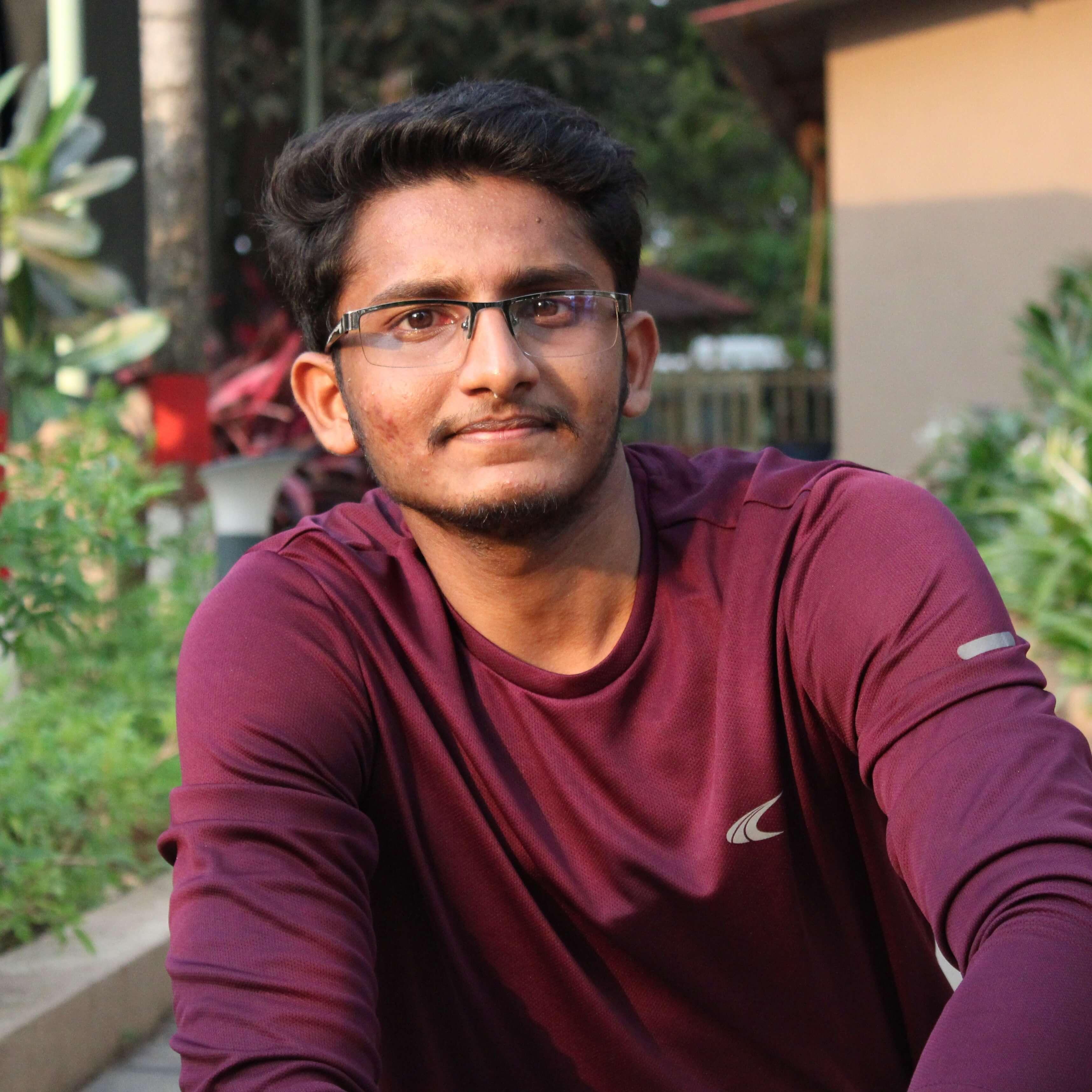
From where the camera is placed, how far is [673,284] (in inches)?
709

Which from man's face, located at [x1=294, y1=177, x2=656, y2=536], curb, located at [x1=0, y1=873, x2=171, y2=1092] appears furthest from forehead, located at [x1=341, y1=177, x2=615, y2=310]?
curb, located at [x1=0, y1=873, x2=171, y2=1092]

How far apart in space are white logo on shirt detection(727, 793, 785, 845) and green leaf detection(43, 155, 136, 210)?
13.2 ft

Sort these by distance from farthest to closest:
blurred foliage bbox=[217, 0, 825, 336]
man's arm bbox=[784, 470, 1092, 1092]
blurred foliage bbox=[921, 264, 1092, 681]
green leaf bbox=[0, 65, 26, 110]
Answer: blurred foliage bbox=[217, 0, 825, 336], blurred foliage bbox=[921, 264, 1092, 681], green leaf bbox=[0, 65, 26, 110], man's arm bbox=[784, 470, 1092, 1092]

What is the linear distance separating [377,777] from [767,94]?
9948 mm

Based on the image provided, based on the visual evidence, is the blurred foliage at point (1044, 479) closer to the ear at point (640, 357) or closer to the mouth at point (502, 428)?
the ear at point (640, 357)

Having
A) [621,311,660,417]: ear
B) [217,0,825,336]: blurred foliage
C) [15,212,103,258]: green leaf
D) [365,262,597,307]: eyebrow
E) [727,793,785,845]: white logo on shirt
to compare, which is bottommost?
[727,793,785,845]: white logo on shirt

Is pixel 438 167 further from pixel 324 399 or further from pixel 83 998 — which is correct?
pixel 83 998

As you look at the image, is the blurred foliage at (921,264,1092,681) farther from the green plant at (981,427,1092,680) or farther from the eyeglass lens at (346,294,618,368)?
the eyeglass lens at (346,294,618,368)

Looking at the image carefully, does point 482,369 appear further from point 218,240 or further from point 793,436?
point 793,436

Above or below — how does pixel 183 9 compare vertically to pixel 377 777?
above

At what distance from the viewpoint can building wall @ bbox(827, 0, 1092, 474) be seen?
862 cm

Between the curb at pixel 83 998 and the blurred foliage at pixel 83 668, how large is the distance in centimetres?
9

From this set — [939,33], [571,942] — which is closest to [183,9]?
[939,33]

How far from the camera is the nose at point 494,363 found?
200cm
